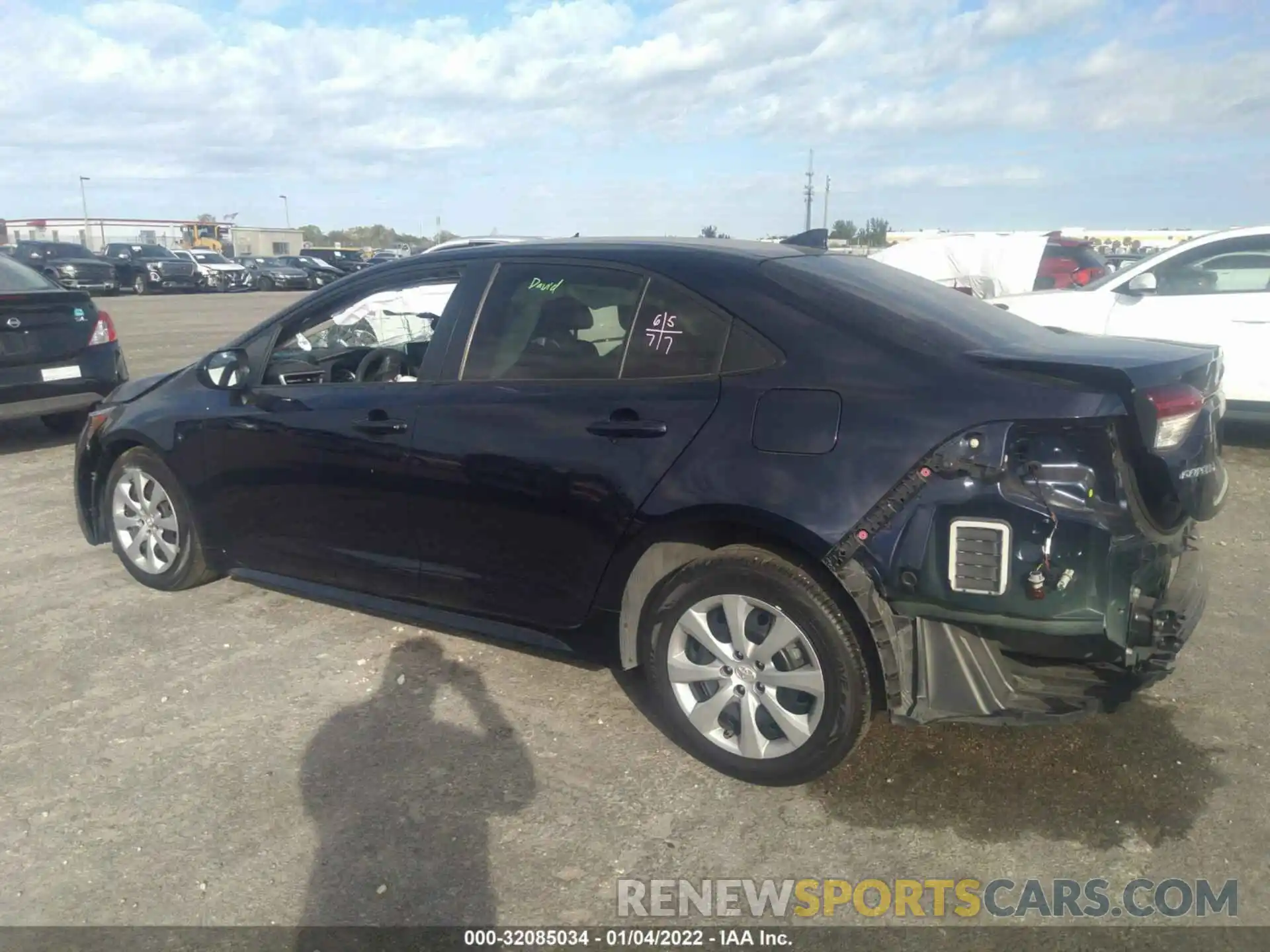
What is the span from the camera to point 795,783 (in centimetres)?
331

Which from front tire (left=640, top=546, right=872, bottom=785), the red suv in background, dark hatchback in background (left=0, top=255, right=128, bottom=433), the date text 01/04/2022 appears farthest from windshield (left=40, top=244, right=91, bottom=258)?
the date text 01/04/2022

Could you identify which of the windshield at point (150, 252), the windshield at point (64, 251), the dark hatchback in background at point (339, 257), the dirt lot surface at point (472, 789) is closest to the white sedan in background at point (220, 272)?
the windshield at point (150, 252)

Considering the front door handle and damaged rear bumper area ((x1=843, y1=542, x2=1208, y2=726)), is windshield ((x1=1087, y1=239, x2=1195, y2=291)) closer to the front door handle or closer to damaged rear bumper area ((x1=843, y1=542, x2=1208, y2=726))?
damaged rear bumper area ((x1=843, y1=542, x2=1208, y2=726))

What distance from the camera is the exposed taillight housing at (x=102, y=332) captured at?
27.7 feet

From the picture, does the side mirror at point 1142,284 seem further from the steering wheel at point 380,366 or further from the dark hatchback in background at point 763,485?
the steering wheel at point 380,366

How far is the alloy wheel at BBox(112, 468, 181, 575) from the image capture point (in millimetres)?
4969

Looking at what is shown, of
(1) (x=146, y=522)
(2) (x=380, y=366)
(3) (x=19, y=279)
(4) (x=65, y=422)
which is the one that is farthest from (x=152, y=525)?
(4) (x=65, y=422)

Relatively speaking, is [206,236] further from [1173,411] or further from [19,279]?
[1173,411]

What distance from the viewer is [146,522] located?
16.5 feet

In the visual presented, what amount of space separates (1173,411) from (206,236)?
76.5m

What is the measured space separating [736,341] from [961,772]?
1.62m

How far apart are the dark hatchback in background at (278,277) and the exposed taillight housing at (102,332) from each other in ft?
109

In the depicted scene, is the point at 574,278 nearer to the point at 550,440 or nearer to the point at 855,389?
the point at 550,440

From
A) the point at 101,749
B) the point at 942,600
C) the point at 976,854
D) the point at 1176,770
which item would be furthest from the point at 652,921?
the point at 101,749
